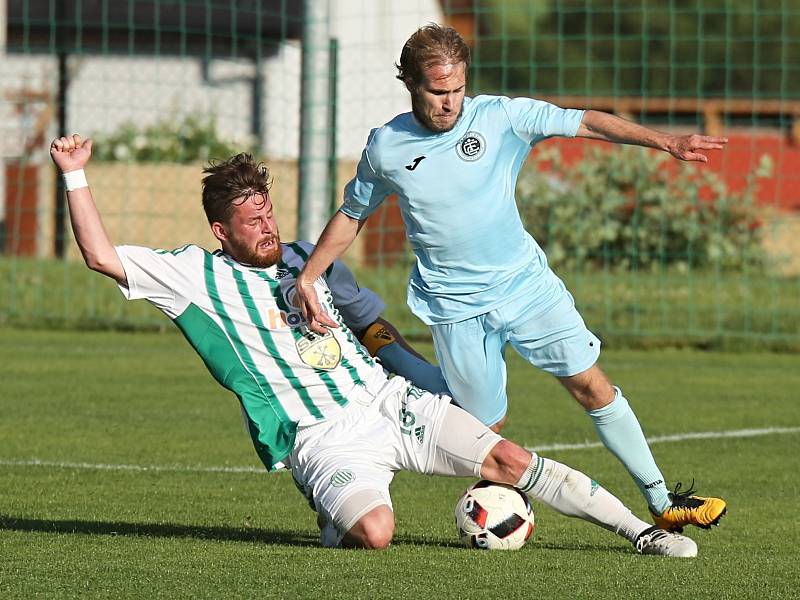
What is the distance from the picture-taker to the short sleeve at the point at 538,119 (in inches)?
252

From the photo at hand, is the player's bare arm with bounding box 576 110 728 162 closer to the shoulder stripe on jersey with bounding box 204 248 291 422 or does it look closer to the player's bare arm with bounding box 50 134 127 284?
the shoulder stripe on jersey with bounding box 204 248 291 422

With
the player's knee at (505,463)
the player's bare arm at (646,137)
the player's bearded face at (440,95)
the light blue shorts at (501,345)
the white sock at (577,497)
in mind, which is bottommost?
the white sock at (577,497)

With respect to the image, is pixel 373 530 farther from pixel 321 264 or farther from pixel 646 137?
pixel 646 137

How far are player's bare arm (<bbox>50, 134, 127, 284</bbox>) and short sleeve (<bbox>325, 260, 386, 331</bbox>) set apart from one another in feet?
3.24

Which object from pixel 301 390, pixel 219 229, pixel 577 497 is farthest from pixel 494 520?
pixel 219 229

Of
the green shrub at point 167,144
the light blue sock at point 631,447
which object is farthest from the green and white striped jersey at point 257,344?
the green shrub at point 167,144

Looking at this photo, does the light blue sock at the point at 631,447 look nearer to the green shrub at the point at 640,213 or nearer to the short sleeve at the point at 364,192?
the short sleeve at the point at 364,192

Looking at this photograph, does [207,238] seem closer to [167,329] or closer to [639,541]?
[167,329]

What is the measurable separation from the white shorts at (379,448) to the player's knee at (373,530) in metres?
0.04

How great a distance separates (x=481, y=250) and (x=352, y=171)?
12773 mm

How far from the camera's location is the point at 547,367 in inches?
259

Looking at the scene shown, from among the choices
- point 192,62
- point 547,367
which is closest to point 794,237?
point 192,62

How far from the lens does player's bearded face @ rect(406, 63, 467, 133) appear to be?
6.23 metres

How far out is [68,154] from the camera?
6.03m
